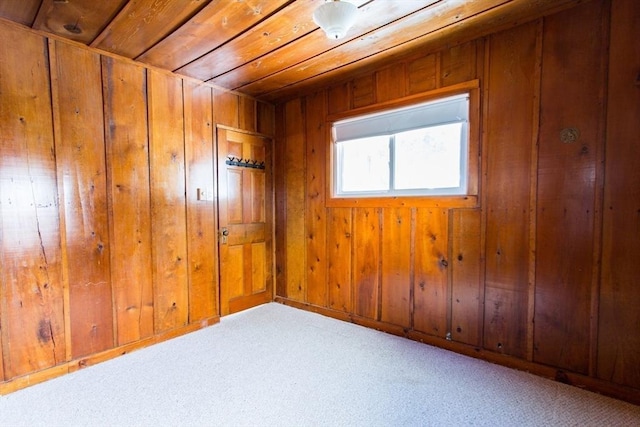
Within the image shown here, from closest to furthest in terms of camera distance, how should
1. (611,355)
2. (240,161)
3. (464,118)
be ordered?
(611,355) < (464,118) < (240,161)

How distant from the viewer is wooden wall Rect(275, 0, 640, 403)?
184cm

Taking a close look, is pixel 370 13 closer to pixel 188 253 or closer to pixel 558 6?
pixel 558 6

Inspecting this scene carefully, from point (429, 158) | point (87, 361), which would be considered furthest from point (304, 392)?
point (429, 158)

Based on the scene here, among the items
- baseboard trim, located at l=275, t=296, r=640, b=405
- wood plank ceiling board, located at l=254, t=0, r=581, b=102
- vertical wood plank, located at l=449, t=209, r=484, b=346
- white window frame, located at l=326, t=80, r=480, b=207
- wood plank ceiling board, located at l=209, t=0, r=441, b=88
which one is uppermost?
wood plank ceiling board, located at l=254, t=0, r=581, b=102

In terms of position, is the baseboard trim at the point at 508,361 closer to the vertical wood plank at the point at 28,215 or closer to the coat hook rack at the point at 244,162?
the coat hook rack at the point at 244,162

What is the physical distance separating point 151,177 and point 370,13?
2188 mm

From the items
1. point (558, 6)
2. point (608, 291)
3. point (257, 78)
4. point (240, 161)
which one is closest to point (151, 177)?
point (240, 161)

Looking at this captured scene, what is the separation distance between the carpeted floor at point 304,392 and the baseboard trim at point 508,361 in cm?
6

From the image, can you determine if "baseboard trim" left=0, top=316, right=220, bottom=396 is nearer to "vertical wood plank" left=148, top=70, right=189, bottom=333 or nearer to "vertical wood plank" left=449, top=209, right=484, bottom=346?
"vertical wood plank" left=148, top=70, right=189, bottom=333

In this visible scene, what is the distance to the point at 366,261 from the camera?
9.91 ft

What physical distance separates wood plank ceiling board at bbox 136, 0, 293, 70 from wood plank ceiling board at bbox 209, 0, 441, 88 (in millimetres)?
379

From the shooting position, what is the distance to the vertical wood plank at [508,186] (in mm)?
2141

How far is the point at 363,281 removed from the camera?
3.05 m

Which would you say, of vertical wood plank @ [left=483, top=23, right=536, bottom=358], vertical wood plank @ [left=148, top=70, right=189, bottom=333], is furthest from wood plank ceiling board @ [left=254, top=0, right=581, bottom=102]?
vertical wood plank @ [left=148, top=70, right=189, bottom=333]
